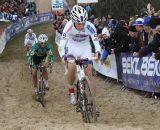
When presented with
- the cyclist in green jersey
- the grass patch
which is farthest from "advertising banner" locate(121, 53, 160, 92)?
the grass patch

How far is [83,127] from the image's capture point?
839 centimetres

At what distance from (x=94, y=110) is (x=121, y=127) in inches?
38.2

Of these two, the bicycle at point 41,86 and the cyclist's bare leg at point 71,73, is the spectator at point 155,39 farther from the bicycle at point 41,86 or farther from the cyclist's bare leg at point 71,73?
the bicycle at point 41,86

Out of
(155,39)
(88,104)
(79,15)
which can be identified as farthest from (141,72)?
(79,15)

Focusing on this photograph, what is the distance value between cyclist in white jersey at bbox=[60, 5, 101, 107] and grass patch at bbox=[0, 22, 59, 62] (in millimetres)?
14845

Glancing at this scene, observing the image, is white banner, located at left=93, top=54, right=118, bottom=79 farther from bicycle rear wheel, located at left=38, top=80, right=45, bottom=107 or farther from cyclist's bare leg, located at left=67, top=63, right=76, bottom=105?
cyclist's bare leg, located at left=67, top=63, right=76, bottom=105

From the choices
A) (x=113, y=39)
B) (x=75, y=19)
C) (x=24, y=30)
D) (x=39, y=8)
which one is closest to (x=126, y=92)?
(x=113, y=39)

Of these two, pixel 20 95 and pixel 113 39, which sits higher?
pixel 113 39

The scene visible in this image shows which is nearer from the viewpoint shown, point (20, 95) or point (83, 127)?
point (83, 127)

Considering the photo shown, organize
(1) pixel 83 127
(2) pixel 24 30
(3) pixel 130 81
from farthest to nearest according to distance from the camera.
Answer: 1. (2) pixel 24 30
2. (3) pixel 130 81
3. (1) pixel 83 127

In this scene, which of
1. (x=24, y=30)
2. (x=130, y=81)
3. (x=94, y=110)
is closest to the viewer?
(x=94, y=110)

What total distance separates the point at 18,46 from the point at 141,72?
19747 millimetres

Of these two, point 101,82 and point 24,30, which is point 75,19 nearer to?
point 101,82

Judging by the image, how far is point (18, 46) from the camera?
3100 centimetres
